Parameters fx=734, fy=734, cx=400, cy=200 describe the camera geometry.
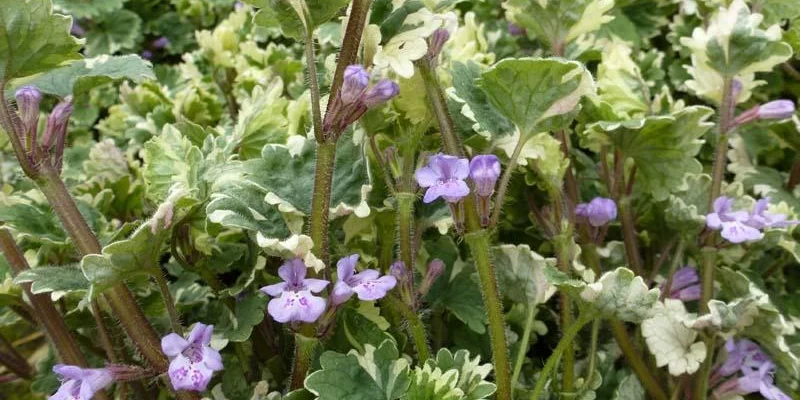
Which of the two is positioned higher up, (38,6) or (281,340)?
(38,6)

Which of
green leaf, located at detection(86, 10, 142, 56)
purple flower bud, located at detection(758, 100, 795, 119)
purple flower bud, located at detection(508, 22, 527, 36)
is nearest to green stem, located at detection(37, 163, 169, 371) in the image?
purple flower bud, located at detection(758, 100, 795, 119)

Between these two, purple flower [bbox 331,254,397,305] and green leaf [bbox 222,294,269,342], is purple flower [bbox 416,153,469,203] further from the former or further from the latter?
green leaf [bbox 222,294,269,342]

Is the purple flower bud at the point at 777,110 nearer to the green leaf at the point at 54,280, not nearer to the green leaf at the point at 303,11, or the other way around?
the green leaf at the point at 303,11

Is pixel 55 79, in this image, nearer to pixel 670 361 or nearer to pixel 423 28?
pixel 423 28

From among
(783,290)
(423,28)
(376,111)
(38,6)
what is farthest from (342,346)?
(783,290)

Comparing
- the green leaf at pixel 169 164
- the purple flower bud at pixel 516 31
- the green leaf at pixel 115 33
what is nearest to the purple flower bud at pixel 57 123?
the green leaf at pixel 169 164

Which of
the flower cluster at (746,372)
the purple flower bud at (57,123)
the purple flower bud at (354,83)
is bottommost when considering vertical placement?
the flower cluster at (746,372)
